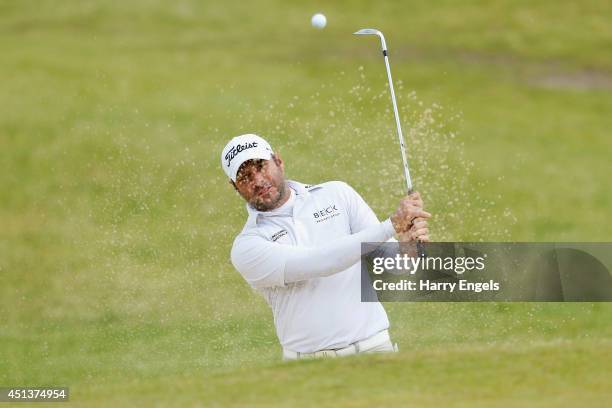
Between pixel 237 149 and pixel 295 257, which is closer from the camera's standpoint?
pixel 295 257

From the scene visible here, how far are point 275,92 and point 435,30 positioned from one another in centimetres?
749

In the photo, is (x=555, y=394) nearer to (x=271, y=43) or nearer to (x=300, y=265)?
(x=300, y=265)

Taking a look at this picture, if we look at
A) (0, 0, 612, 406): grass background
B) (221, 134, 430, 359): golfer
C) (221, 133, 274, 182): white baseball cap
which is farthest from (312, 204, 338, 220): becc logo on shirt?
(0, 0, 612, 406): grass background

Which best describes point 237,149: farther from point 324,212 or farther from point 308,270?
point 308,270

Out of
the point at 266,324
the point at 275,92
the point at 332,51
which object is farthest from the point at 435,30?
the point at 266,324

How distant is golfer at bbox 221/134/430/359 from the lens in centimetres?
668

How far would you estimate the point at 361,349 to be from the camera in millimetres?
6707

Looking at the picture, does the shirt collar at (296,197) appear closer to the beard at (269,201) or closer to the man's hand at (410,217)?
the beard at (269,201)

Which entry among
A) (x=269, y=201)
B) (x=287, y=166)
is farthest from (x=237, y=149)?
(x=287, y=166)

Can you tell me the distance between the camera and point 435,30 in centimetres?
2769

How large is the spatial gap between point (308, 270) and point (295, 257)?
0.35ft

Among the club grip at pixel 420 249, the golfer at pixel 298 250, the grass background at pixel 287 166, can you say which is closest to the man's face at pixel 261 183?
the golfer at pixel 298 250

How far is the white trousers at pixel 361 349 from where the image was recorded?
670 cm

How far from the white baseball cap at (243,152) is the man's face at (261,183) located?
28 millimetres
